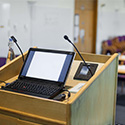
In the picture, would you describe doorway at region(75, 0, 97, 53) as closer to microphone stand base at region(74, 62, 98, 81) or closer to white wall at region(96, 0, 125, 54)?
white wall at region(96, 0, 125, 54)

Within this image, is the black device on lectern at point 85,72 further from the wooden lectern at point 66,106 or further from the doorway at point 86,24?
the doorway at point 86,24

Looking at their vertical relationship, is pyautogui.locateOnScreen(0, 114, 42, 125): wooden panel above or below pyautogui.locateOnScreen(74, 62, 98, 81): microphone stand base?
below

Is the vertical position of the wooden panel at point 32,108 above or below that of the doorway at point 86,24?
below

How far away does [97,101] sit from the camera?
157cm

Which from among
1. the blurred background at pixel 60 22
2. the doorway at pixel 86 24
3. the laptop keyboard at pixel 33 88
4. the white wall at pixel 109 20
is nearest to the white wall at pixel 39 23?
the blurred background at pixel 60 22

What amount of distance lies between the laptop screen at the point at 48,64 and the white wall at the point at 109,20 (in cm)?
661

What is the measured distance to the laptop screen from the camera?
163 cm

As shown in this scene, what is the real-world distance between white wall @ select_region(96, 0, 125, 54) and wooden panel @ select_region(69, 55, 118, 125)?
21.2ft

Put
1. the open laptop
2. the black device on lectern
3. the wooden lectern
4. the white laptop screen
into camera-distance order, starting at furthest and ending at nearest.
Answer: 1. the black device on lectern
2. the white laptop screen
3. the open laptop
4. the wooden lectern

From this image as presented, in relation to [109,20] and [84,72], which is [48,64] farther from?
[109,20]

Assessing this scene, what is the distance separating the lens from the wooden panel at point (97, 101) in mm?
1267

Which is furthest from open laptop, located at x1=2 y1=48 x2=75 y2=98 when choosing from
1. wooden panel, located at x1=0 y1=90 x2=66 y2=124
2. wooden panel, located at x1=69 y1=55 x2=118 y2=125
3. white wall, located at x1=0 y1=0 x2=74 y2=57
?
white wall, located at x1=0 y1=0 x2=74 y2=57

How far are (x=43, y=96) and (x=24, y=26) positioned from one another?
13.6 ft

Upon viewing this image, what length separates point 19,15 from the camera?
5.18 metres
